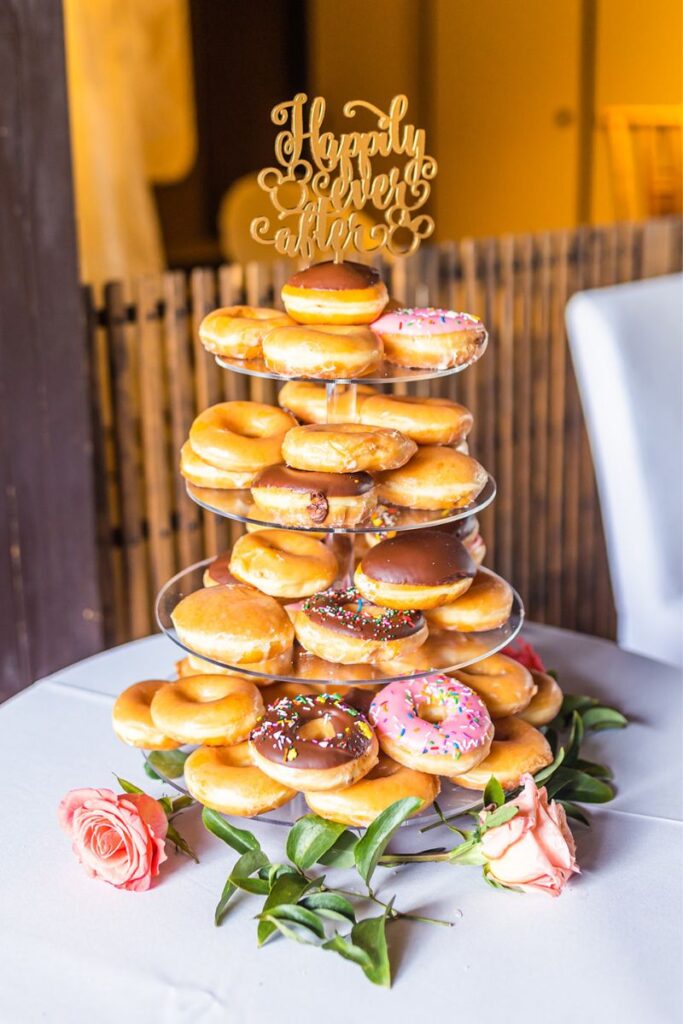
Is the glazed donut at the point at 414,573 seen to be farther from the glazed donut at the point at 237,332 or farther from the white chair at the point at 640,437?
the white chair at the point at 640,437

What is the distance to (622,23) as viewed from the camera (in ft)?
13.7

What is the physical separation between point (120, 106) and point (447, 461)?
294 centimetres

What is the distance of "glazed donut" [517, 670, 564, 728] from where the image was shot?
1273mm

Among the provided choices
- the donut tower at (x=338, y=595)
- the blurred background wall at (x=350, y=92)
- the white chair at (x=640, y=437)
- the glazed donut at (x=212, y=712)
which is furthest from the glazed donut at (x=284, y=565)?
the blurred background wall at (x=350, y=92)

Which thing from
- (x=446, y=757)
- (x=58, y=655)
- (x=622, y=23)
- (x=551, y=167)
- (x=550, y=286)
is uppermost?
(x=622, y=23)

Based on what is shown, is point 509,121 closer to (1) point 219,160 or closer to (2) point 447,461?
(1) point 219,160

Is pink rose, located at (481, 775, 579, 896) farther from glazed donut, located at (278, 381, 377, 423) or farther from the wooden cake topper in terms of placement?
the wooden cake topper

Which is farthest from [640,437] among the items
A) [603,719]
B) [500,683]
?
[500,683]

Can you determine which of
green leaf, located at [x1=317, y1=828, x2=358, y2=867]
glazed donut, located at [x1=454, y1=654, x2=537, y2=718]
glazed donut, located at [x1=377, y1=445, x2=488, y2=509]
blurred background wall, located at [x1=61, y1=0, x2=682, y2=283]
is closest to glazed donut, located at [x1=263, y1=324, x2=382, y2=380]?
glazed donut, located at [x1=377, y1=445, x2=488, y2=509]

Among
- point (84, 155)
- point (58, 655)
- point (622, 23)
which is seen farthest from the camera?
point (622, 23)

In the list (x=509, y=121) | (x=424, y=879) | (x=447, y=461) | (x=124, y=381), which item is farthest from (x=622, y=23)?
(x=424, y=879)

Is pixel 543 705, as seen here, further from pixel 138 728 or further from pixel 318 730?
pixel 138 728

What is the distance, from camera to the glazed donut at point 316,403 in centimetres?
123

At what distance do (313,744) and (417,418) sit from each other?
35 centimetres
